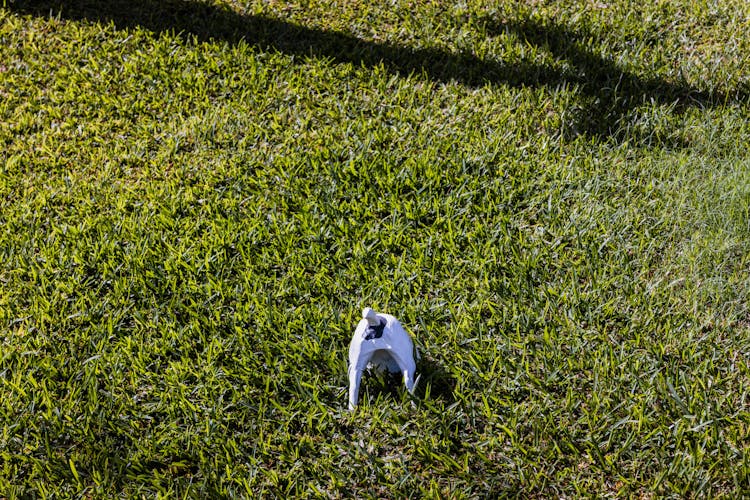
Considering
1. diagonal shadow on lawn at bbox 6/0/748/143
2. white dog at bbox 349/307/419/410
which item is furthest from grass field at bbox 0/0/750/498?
white dog at bbox 349/307/419/410

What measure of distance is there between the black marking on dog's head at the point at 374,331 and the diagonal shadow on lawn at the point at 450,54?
1887 millimetres

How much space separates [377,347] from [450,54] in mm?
2467

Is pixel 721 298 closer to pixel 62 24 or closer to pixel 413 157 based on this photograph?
pixel 413 157

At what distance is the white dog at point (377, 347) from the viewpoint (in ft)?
10.1

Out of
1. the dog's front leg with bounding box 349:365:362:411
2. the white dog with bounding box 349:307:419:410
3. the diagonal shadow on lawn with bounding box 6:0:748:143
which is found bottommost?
the dog's front leg with bounding box 349:365:362:411

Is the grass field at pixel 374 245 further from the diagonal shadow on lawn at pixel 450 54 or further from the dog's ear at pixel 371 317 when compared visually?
the dog's ear at pixel 371 317

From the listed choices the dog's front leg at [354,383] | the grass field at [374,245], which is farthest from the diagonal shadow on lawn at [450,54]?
the dog's front leg at [354,383]

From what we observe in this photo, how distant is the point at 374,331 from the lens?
10.1ft

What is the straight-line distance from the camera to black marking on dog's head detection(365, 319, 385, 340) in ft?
10.1

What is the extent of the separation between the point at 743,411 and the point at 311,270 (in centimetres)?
189

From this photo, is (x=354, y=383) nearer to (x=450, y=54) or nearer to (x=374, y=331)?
(x=374, y=331)

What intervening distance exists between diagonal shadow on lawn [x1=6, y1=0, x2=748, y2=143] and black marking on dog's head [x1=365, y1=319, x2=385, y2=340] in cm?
189

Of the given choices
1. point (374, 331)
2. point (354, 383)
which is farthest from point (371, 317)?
point (354, 383)

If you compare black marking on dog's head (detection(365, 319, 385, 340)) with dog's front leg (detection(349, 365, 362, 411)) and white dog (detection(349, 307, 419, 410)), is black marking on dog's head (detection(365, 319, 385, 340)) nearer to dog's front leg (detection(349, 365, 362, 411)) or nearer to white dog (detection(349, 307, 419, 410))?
white dog (detection(349, 307, 419, 410))
